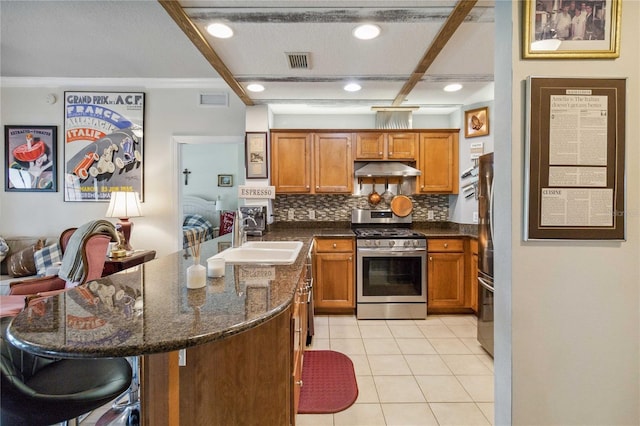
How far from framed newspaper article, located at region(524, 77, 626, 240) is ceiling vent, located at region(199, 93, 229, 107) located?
347 cm

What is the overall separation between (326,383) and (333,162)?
2.46m

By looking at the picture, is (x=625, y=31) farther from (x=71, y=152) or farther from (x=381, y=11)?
(x=71, y=152)

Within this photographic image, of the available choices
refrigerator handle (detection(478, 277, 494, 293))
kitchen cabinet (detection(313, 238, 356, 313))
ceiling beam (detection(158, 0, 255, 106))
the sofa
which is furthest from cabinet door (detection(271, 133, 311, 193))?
the sofa

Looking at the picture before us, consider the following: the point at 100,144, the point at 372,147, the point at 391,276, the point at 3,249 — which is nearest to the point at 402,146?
the point at 372,147

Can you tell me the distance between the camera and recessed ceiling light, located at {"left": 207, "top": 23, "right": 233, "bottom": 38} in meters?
1.99

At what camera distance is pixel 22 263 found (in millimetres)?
3398

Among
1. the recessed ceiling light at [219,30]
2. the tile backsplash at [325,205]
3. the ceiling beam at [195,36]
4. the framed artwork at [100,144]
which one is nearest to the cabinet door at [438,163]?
the tile backsplash at [325,205]

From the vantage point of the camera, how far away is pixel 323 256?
3475 mm

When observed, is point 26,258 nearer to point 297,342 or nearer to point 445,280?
point 297,342

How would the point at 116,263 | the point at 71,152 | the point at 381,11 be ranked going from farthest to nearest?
the point at 71,152, the point at 116,263, the point at 381,11

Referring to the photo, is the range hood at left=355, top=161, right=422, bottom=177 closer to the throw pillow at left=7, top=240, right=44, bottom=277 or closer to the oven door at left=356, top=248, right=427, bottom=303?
the oven door at left=356, top=248, right=427, bottom=303

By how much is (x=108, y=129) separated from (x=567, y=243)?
4577 mm

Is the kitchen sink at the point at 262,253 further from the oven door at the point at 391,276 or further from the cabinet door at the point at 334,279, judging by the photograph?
the oven door at the point at 391,276

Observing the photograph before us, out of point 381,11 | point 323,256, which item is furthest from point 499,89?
point 323,256
